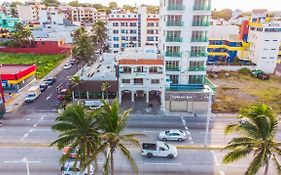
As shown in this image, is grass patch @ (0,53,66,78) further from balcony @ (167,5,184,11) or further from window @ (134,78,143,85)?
balcony @ (167,5,184,11)

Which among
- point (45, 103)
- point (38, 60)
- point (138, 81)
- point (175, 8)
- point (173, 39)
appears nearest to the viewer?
point (138, 81)

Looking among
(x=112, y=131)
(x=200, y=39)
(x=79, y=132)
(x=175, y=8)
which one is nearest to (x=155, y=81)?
(x=200, y=39)

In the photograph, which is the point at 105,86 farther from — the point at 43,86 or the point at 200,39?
the point at 200,39

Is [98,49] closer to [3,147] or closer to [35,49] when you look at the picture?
[35,49]

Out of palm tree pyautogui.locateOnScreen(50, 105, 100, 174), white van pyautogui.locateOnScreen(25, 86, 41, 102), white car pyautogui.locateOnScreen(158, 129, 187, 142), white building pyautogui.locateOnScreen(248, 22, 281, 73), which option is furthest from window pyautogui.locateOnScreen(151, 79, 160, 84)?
white building pyautogui.locateOnScreen(248, 22, 281, 73)

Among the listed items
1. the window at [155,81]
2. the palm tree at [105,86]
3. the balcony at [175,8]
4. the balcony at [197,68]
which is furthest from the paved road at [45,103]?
the balcony at [175,8]

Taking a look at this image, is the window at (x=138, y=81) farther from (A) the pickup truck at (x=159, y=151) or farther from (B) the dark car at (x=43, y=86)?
(B) the dark car at (x=43, y=86)

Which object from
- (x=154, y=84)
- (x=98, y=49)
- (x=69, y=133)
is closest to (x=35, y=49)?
(x=98, y=49)
